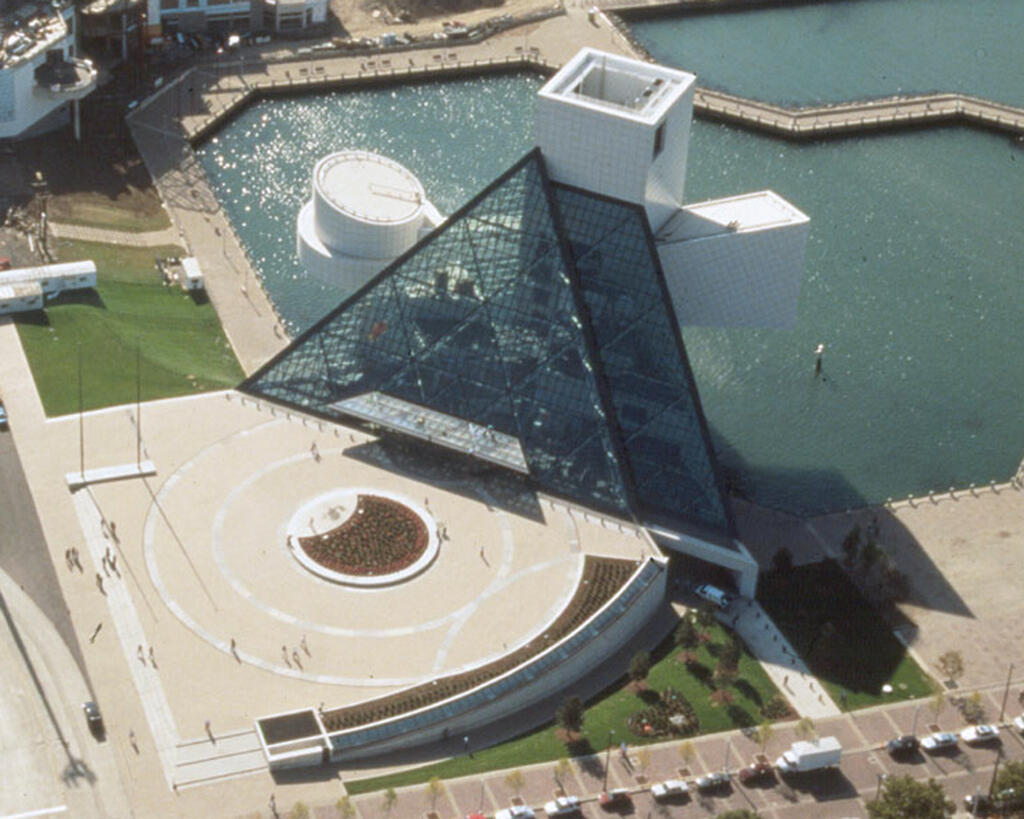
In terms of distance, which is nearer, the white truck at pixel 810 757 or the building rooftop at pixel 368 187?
the white truck at pixel 810 757

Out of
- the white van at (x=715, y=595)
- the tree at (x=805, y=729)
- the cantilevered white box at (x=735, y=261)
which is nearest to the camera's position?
the tree at (x=805, y=729)

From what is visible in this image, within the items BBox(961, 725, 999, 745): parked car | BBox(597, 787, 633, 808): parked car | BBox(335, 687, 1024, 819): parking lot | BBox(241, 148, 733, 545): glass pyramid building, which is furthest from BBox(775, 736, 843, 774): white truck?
BBox(241, 148, 733, 545): glass pyramid building

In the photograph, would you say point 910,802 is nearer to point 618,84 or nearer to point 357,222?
point 618,84

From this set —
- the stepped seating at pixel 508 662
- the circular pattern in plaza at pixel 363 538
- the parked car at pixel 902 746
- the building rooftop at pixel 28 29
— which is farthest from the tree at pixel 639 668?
the building rooftop at pixel 28 29

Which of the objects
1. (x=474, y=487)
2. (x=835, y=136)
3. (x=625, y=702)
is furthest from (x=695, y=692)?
(x=835, y=136)

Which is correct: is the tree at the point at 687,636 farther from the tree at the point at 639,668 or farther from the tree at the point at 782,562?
the tree at the point at 782,562

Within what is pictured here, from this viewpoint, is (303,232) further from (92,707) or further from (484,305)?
(92,707)
